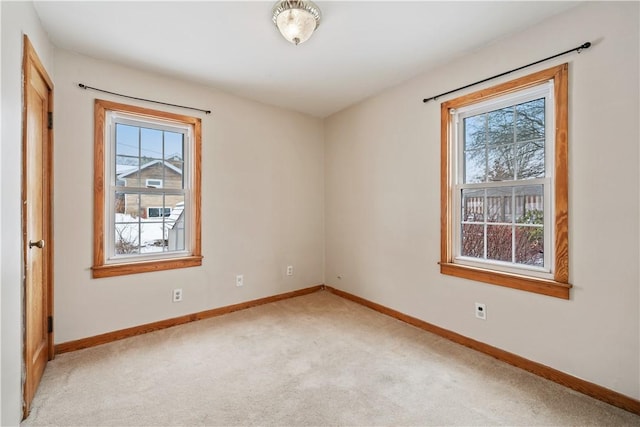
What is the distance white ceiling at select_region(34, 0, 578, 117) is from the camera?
1987mm

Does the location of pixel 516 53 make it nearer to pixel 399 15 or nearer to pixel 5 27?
pixel 399 15

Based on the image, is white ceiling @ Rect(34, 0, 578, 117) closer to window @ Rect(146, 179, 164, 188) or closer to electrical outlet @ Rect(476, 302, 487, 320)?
window @ Rect(146, 179, 164, 188)

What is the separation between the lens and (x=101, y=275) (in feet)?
8.56

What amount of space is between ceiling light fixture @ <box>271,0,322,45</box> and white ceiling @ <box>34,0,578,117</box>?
0.24 ft

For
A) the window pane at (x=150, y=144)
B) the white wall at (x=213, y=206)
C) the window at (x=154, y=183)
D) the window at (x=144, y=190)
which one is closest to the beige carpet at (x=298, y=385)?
the white wall at (x=213, y=206)

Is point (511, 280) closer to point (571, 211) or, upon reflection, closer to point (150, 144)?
point (571, 211)

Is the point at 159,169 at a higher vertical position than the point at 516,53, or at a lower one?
lower

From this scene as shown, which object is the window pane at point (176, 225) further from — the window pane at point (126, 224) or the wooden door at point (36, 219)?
the wooden door at point (36, 219)

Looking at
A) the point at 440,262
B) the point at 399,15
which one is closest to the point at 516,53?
the point at 399,15

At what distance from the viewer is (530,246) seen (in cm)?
228

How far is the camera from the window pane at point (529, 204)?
2.22 meters

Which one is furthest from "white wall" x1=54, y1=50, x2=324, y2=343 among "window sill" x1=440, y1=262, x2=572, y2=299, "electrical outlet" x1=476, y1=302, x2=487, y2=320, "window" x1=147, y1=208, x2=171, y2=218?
"electrical outlet" x1=476, y1=302, x2=487, y2=320

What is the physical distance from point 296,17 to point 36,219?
2226 millimetres

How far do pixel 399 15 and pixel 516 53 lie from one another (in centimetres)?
98
